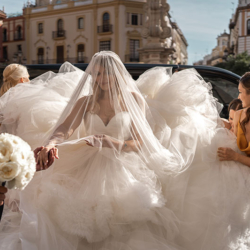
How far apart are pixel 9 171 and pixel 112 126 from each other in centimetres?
127

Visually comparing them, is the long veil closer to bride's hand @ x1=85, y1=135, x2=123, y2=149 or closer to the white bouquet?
bride's hand @ x1=85, y1=135, x2=123, y2=149

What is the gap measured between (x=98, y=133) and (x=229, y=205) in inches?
50.5

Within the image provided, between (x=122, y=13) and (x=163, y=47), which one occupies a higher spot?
(x=122, y=13)

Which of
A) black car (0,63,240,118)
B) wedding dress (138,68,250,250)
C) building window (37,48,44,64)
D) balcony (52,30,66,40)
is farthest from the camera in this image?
building window (37,48,44,64)

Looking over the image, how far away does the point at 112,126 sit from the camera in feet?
8.92

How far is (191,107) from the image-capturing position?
3.26 m

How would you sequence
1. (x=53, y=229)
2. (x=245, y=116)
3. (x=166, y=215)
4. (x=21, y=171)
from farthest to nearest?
(x=245, y=116), (x=166, y=215), (x=53, y=229), (x=21, y=171)

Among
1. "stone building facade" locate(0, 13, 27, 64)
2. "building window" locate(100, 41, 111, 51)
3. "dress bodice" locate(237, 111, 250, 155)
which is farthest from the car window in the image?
"stone building facade" locate(0, 13, 27, 64)

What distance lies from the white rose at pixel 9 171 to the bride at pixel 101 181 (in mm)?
603

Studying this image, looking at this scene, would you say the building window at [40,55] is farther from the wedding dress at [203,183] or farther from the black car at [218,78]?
the wedding dress at [203,183]

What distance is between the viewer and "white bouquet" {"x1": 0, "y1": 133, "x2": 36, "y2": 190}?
1.56 meters

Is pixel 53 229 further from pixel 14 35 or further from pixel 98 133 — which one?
pixel 14 35

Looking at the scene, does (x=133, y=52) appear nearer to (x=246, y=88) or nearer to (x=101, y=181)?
(x=246, y=88)

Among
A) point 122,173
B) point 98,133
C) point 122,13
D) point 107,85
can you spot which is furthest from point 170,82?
point 122,13
